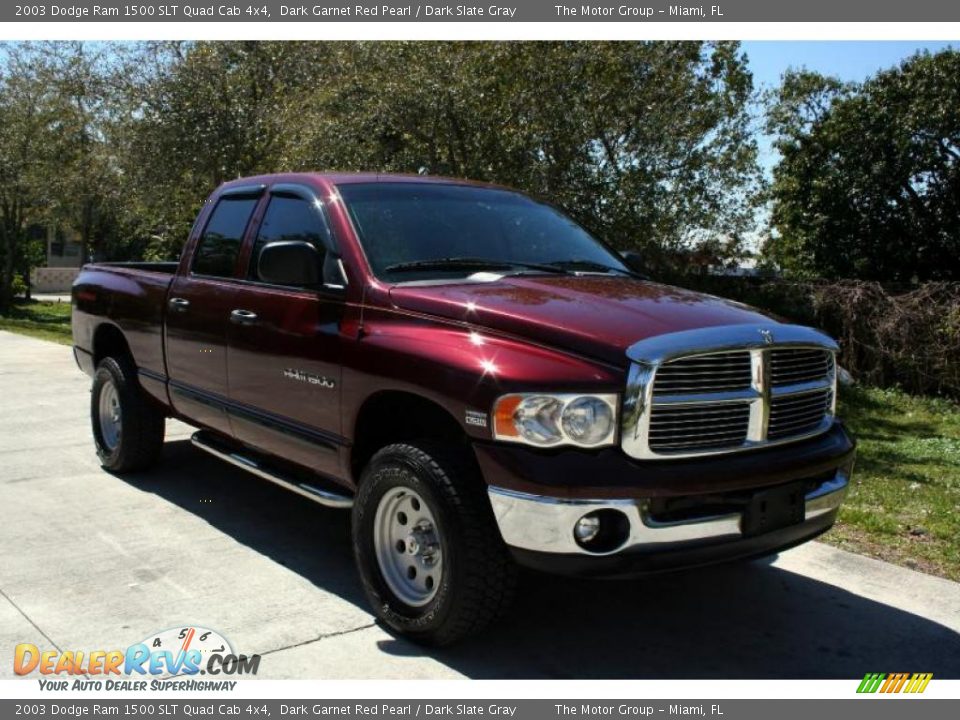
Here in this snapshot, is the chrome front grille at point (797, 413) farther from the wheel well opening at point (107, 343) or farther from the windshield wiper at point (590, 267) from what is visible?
the wheel well opening at point (107, 343)

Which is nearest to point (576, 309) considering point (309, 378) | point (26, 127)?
point (309, 378)

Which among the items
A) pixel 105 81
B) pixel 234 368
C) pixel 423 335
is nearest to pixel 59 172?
pixel 105 81

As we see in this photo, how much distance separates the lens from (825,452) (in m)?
4.17

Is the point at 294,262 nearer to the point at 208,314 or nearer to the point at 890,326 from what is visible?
the point at 208,314

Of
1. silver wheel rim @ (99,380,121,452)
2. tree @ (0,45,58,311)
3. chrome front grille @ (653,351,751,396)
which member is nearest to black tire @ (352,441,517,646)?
Result: chrome front grille @ (653,351,751,396)

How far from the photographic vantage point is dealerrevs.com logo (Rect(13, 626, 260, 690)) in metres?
3.74

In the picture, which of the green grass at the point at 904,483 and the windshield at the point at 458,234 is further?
the green grass at the point at 904,483

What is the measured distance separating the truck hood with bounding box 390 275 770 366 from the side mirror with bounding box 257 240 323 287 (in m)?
0.54

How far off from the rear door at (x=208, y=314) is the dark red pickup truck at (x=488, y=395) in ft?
0.09

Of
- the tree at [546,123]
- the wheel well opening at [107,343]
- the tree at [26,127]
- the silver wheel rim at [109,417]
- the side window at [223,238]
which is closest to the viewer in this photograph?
the side window at [223,238]

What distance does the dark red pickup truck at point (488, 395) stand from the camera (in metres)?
3.60

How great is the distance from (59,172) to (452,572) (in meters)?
24.5

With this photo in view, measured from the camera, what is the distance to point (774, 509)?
3.87 m

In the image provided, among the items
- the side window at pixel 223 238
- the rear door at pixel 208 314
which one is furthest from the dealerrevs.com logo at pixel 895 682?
the side window at pixel 223 238
